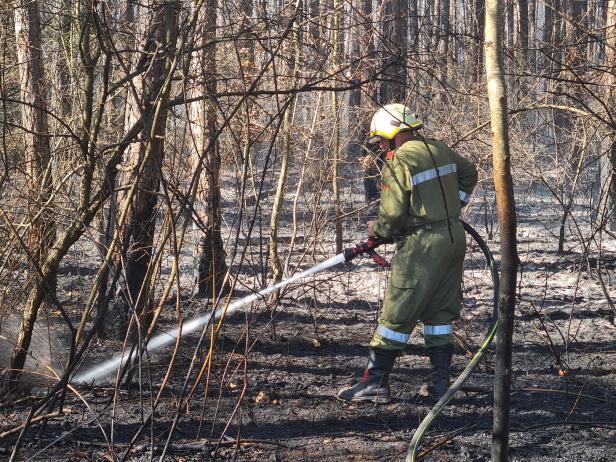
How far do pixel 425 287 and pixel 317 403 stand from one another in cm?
99

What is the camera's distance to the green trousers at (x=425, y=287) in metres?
4.78

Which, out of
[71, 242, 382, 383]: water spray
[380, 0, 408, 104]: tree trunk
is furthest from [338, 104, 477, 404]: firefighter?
[380, 0, 408, 104]: tree trunk

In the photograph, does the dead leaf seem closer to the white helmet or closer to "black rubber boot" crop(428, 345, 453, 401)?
"black rubber boot" crop(428, 345, 453, 401)

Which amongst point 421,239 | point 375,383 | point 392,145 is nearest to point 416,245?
point 421,239

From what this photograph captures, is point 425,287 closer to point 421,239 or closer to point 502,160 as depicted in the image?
point 421,239

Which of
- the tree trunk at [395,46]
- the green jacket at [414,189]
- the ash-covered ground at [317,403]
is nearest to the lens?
the tree trunk at [395,46]

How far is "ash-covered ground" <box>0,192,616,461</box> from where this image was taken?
12.6 feet

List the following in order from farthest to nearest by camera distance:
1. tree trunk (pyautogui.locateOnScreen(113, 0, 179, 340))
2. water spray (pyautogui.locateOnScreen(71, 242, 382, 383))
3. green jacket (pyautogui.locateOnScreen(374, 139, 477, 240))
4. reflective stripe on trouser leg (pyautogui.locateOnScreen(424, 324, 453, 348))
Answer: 1. reflective stripe on trouser leg (pyautogui.locateOnScreen(424, 324, 453, 348))
2. water spray (pyautogui.locateOnScreen(71, 242, 382, 383))
3. green jacket (pyautogui.locateOnScreen(374, 139, 477, 240))
4. tree trunk (pyautogui.locateOnScreen(113, 0, 179, 340))

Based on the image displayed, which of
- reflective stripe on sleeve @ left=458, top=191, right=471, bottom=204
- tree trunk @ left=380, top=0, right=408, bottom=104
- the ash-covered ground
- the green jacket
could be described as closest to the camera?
tree trunk @ left=380, top=0, right=408, bottom=104

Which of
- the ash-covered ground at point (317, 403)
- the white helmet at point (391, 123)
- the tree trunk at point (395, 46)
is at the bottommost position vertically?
the ash-covered ground at point (317, 403)

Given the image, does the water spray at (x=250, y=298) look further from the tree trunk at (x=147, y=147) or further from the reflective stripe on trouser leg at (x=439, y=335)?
the reflective stripe on trouser leg at (x=439, y=335)

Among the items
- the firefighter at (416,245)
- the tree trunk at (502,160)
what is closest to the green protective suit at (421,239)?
the firefighter at (416,245)

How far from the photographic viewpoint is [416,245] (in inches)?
189

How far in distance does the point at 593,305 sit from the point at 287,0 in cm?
446
